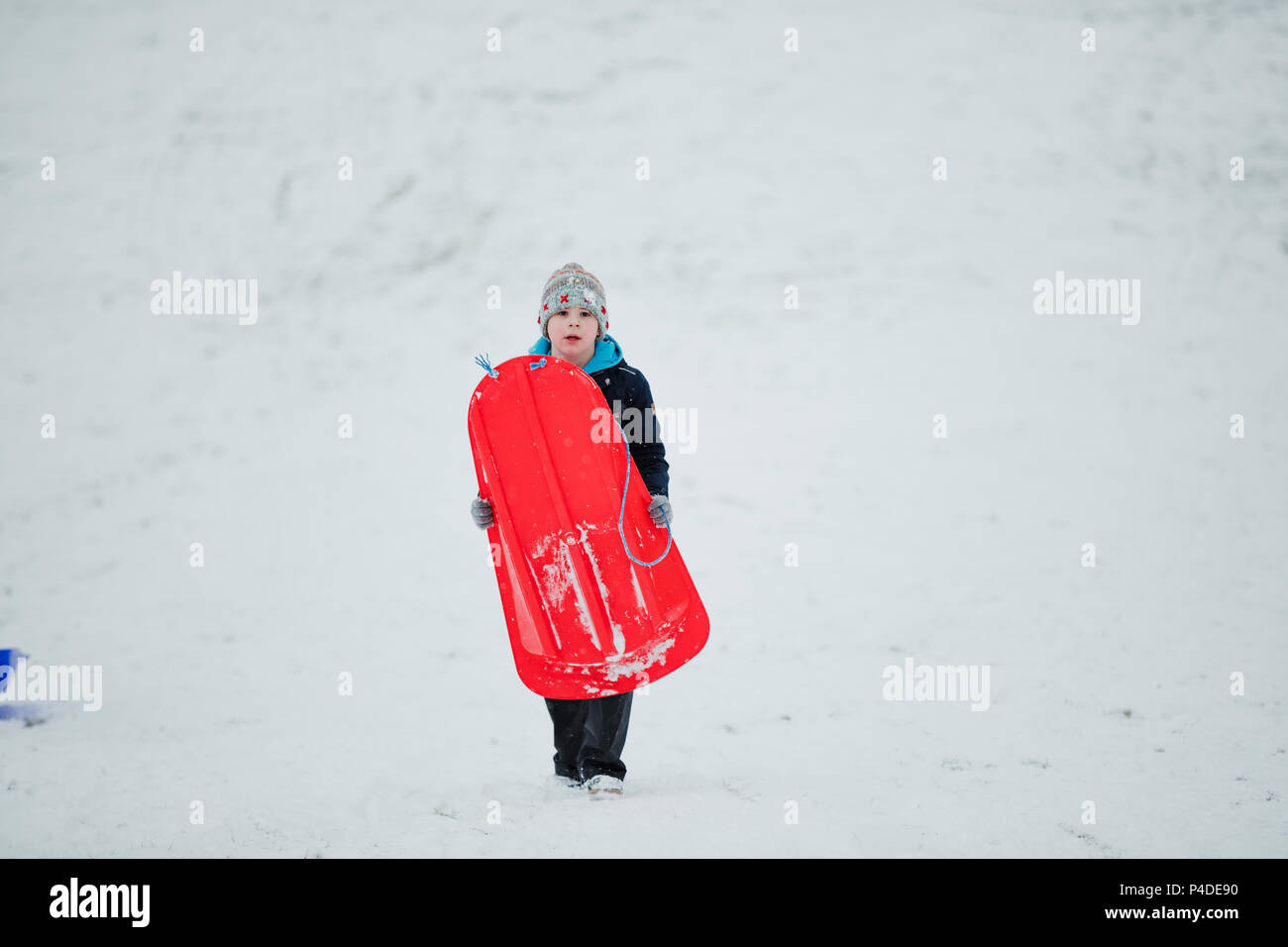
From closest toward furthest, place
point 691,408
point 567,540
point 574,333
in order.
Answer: point 567,540
point 574,333
point 691,408

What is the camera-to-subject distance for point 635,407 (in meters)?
3.65

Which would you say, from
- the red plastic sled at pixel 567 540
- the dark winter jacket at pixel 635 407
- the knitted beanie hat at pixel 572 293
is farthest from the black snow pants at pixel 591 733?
the knitted beanie hat at pixel 572 293

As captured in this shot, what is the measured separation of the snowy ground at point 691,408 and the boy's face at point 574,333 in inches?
70.8

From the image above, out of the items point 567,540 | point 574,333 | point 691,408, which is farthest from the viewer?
point 691,408

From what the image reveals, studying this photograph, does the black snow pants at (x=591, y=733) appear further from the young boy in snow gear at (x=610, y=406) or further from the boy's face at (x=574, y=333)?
the boy's face at (x=574, y=333)

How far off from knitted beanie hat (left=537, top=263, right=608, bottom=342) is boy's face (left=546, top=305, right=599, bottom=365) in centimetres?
2

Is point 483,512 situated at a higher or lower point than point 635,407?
lower

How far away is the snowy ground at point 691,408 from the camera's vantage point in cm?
405

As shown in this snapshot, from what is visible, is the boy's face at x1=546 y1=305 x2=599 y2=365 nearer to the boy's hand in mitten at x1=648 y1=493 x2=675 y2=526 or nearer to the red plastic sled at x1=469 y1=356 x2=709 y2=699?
the red plastic sled at x1=469 y1=356 x2=709 y2=699

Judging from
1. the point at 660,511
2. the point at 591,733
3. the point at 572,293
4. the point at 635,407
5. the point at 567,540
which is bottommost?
the point at 591,733

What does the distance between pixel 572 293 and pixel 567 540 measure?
40.2 inches

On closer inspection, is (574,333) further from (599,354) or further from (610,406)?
(610,406)

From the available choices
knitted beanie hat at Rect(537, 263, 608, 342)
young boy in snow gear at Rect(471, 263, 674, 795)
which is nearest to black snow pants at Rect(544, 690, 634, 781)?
young boy in snow gear at Rect(471, 263, 674, 795)

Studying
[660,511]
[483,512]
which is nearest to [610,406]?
[660,511]
